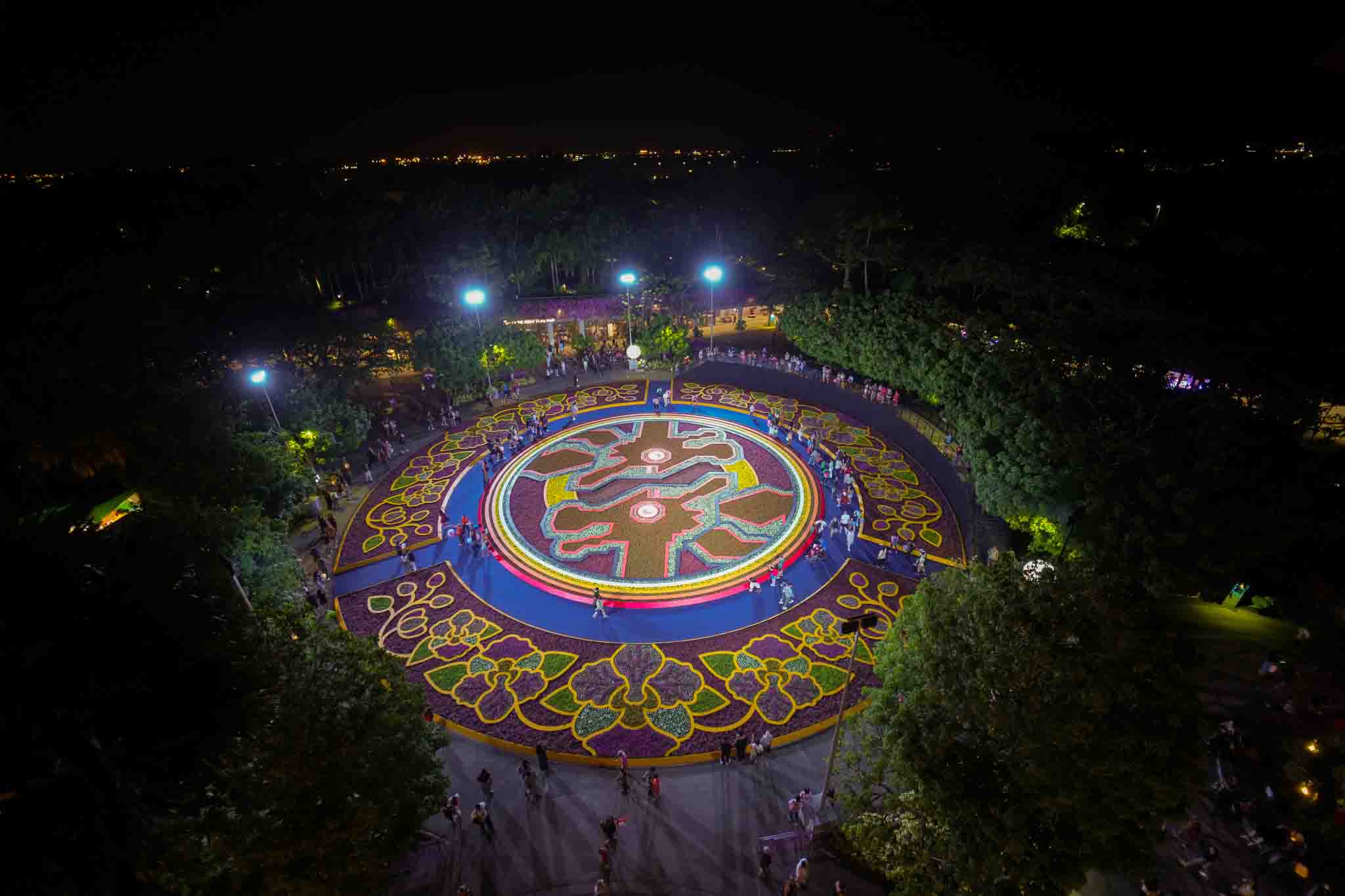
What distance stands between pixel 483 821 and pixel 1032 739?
47.6 feet

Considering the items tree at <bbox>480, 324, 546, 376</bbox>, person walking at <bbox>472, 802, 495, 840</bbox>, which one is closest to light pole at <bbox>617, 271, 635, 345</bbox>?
tree at <bbox>480, 324, 546, 376</bbox>

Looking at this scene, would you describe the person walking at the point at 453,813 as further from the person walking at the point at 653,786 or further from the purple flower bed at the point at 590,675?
the person walking at the point at 653,786

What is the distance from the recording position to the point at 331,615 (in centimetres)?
2502

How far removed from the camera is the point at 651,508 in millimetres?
31531

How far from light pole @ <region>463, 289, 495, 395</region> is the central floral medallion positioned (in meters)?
8.16

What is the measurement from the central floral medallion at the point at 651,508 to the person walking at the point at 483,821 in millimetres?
9987

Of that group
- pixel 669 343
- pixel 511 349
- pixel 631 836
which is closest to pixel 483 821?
pixel 631 836

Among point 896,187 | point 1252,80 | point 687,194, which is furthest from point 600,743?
point 687,194

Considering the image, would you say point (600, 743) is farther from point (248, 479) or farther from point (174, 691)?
point (248, 479)

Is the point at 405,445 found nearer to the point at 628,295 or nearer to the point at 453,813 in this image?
the point at 628,295

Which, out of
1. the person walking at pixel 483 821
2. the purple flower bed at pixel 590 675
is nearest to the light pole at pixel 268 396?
the purple flower bed at pixel 590 675

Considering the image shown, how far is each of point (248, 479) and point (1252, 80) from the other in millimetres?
49220

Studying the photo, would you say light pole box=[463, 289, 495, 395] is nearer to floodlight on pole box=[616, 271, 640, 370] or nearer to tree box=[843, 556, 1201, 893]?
floodlight on pole box=[616, 271, 640, 370]

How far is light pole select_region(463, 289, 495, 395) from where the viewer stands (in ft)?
124
